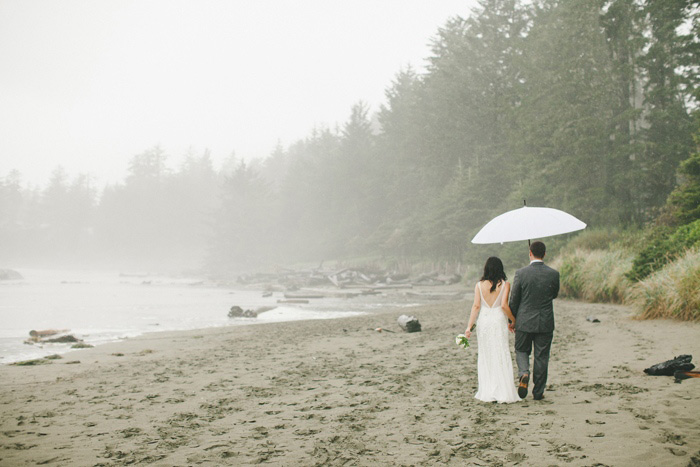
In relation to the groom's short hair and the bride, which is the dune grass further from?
the bride

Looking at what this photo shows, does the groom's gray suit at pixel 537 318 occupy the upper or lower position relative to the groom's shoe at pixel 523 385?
upper

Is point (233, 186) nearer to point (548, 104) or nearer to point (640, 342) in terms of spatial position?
point (548, 104)

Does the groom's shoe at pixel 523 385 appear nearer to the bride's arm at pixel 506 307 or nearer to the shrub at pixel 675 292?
the bride's arm at pixel 506 307

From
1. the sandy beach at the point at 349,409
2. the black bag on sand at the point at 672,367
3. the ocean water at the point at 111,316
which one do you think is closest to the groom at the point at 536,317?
the sandy beach at the point at 349,409

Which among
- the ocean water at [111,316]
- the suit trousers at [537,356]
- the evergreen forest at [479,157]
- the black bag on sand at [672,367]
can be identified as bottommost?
the ocean water at [111,316]

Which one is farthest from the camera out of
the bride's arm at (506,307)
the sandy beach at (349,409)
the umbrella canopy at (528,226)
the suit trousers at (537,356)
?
the umbrella canopy at (528,226)

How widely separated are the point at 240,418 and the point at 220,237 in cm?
7417

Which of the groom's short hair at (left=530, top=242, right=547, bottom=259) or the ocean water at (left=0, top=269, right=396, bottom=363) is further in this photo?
the ocean water at (left=0, top=269, right=396, bottom=363)

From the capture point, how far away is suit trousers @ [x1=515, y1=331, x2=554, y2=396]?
597 centimetres

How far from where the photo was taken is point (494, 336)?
6.19 metres

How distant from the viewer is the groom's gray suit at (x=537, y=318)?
5.98 metres

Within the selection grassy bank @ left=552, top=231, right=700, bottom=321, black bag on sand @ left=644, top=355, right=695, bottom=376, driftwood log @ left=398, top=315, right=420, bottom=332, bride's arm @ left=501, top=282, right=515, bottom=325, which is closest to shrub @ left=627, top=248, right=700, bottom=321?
grassy bank @ left=552, top=231, right=700, bottom=321

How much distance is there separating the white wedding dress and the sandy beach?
0.61ft

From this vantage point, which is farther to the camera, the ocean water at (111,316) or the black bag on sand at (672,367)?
the ocean water at (111,316)
